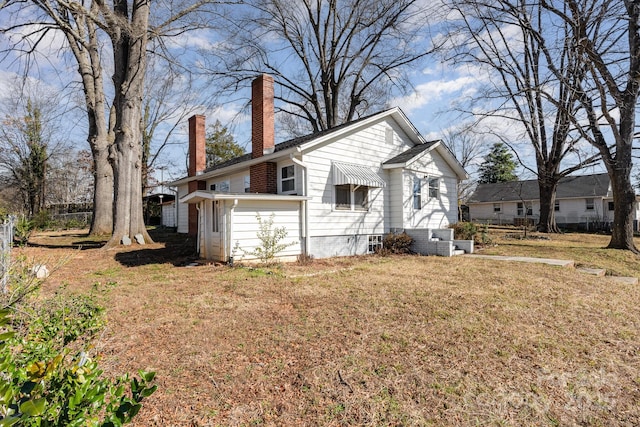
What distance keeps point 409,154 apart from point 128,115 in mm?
11420

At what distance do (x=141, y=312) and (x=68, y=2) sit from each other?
12.4 metres

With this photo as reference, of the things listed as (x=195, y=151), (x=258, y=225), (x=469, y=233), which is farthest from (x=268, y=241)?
(x=195, y=151)

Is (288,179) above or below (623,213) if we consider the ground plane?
above

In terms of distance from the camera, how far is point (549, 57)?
47.9 feet

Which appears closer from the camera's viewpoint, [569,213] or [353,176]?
[353,176]

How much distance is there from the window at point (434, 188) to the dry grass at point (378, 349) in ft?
24.0

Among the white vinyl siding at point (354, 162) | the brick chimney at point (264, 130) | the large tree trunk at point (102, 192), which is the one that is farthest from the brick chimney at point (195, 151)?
the white vinyl siding at point (354, 162)

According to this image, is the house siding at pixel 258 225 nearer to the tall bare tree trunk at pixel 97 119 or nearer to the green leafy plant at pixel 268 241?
the green leafy plant at pixel 268 241

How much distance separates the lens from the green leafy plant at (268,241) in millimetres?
9797

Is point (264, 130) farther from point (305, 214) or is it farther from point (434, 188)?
point (434, 188)

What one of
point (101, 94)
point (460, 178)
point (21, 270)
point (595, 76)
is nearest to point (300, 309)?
point (21, 270)

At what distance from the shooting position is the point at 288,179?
11797mm

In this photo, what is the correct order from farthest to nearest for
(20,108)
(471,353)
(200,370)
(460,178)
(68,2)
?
(20,108) → (460,178) → (68,2) → (471,353) → (200,370)

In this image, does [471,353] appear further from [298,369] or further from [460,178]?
[460,178]
